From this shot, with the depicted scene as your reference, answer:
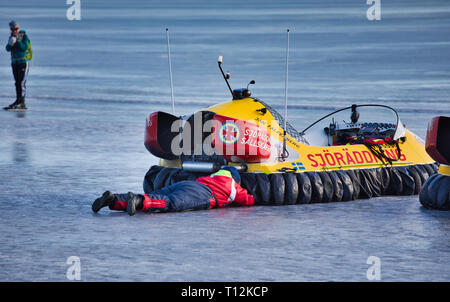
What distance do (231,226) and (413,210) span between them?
6.01 ft

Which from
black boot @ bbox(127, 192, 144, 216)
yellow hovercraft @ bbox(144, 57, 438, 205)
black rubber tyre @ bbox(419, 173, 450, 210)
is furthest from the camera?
yellow hovercraft @ bbox(144, 57, 438, 205)

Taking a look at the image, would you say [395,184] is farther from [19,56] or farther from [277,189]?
[19,56]

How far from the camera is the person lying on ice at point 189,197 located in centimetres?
822

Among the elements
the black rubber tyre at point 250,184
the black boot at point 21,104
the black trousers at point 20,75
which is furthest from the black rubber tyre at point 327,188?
the black boot at point 21,104

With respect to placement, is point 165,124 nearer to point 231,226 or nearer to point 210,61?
point 231,226

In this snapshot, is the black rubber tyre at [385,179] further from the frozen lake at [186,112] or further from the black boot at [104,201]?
the black boot at [104,201]

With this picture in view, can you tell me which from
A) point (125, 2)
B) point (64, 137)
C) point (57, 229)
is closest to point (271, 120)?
point (57, 229)

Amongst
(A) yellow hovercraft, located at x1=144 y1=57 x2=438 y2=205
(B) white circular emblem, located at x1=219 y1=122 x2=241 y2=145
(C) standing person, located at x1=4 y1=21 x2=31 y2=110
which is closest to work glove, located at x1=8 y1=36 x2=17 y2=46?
(C) standing person, located at x1=4 y1=21 x2=31 y2=110

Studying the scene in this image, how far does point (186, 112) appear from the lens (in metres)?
16.8

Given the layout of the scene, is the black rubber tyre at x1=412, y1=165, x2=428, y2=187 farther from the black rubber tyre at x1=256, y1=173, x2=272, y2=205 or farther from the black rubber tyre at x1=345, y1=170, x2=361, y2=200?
the black rubber tyre at x1=256, y1=173, x2=272, y2=205

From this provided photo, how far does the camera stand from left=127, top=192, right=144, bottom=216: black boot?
320 inches

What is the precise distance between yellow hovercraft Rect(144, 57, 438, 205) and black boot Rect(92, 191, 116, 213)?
95cm

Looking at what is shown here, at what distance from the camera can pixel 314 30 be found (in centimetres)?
3734

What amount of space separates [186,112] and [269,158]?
7.88 metres
